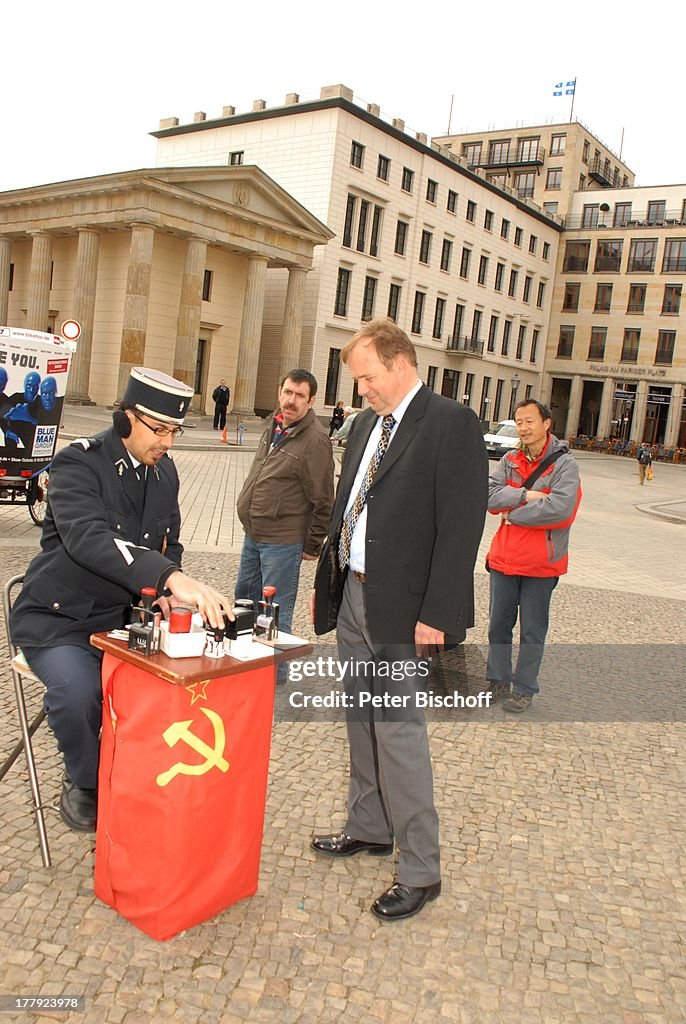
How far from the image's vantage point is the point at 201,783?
278cm

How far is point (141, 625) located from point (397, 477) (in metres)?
1.06

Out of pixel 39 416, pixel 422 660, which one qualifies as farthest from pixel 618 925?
pixel 39 416

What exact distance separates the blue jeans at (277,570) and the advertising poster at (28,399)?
240 inches

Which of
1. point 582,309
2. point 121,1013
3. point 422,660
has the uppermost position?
point 582,309

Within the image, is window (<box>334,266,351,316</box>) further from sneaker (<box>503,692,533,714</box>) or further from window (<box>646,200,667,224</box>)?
sneaker (<box>503,692,533,714</box>)

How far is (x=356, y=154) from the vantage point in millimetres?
42719

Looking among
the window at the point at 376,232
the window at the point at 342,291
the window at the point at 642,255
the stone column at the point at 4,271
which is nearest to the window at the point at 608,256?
the window at the point at 642,255

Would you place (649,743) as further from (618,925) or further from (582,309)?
(582,309)

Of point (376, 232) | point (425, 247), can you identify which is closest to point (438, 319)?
point (425, 247)

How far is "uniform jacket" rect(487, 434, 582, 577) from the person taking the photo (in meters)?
5.32

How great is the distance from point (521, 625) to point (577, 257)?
215 feet

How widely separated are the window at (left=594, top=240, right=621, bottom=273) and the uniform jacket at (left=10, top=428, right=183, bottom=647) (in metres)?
66.6

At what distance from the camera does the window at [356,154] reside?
42.4 meters

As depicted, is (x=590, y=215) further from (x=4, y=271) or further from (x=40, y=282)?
(x=4, y=271)
